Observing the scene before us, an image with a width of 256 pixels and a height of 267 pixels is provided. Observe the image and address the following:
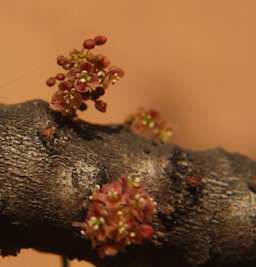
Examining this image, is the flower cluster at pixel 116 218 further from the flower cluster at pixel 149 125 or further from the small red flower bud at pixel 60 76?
the flower cluster at pixel 149 125

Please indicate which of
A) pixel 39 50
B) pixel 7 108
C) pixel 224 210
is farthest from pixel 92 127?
pixel 39 50

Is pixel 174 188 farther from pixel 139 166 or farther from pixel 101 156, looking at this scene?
pixel 101 156

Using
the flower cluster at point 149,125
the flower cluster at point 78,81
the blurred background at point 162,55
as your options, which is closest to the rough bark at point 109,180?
the flower cluster at point 78,81

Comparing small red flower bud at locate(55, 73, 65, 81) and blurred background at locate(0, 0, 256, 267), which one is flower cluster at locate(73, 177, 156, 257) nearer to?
small red flower bud at locate(55, 73, 65, 81)

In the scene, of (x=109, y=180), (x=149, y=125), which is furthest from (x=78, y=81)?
(x=149, y=125)

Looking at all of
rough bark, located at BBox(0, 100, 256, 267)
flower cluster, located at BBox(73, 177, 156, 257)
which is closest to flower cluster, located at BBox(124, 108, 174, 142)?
rough bark, located at BBox(0, 100, 256, 267)

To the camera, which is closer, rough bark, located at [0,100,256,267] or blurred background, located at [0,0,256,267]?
rough bark, located at [0,100,256,267]

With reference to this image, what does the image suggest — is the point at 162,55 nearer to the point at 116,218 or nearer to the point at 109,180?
the point at 109,180
